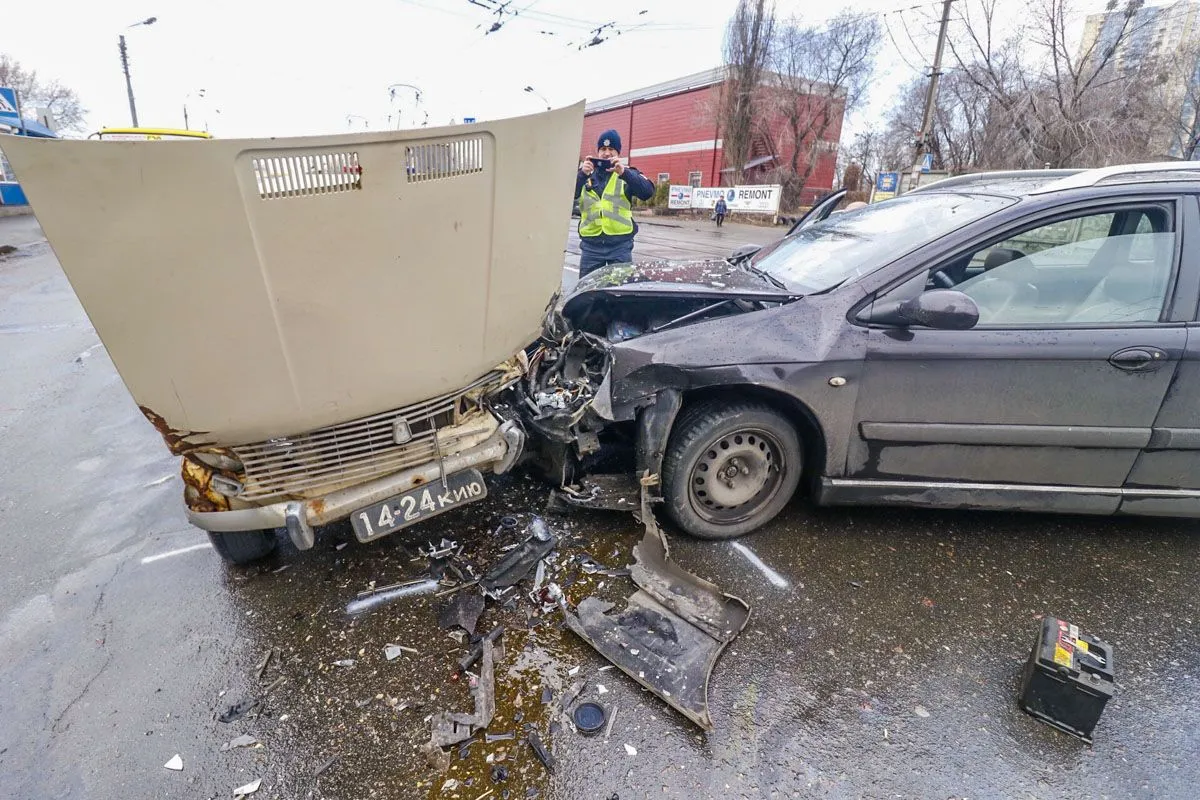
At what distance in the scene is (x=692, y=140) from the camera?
122ft

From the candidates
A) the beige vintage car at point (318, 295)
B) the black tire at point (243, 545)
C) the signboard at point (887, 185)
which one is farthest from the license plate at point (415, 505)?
the signboard at point (887, 185)

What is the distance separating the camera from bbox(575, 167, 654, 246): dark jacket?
5.03 m

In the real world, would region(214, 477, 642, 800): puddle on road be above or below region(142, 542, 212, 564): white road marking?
above

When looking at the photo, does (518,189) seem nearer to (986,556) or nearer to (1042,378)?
(1042,378)

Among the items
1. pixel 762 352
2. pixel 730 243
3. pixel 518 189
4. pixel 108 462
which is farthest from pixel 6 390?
pixel 730 243

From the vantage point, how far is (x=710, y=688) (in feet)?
7.16

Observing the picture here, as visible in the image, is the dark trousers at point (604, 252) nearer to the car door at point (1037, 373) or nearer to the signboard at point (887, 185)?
the car door at point (1037, 373)

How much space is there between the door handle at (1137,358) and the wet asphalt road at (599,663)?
39.9 inches

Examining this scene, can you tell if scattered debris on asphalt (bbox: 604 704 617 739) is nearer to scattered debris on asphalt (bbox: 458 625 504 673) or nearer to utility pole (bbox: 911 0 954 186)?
scattered debris on asphalt (bbox: 458 625 504 673)

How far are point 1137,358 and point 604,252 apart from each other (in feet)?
12.3

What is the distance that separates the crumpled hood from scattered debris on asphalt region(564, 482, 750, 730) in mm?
1201

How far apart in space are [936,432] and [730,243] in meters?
15.5

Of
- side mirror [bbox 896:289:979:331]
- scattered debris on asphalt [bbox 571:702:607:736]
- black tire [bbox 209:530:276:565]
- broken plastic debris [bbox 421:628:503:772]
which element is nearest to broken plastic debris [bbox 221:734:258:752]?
broken plastic debris [bbox 421:628:503:772]

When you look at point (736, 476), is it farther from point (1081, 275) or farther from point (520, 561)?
point (1081, 275)
